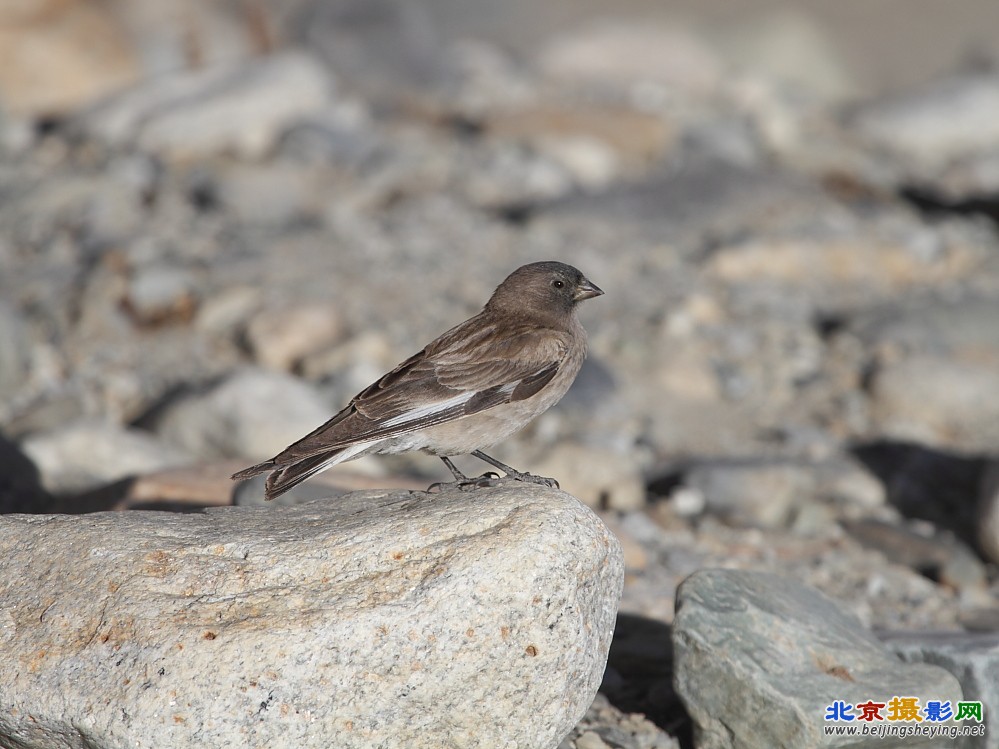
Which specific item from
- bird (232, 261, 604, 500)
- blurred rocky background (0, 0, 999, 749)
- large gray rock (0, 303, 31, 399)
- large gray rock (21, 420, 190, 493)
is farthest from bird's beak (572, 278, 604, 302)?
large gray rock (0, 303, 31, 399)

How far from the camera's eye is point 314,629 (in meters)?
3.93

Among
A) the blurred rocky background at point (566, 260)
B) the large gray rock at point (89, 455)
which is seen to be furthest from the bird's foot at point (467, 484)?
the large gray rock at point (89, 455)

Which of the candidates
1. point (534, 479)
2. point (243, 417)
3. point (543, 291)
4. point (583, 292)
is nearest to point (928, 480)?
point (583, 292)

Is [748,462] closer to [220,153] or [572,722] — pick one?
[572,722]

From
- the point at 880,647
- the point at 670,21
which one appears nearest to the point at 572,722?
the point at 880,647

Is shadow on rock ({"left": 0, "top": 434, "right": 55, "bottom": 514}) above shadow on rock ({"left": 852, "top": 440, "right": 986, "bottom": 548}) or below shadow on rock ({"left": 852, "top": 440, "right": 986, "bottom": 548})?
above

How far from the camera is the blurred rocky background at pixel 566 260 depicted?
7375 millimetres

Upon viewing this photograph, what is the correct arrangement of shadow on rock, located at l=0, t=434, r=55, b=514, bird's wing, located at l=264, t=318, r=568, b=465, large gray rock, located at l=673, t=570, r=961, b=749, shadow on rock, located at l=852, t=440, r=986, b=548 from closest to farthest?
large gray rock, located at l=673, t=570, r=961, b=749
bird's wing, located at l=264, t=318, r=568, b=465
shadow on rock, located at l=0, t=434, r=55, b=514
shadow on rock, located at l=852, t=440, r=986, b=548

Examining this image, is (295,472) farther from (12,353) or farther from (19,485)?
(12,353)

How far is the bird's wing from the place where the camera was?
16.5ft

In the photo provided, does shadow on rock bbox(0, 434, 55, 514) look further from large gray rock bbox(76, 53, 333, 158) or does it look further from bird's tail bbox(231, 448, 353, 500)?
large gray rock bbox(76, 53, 333, 158)

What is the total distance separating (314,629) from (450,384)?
5.44ft

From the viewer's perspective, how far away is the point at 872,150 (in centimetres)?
1600

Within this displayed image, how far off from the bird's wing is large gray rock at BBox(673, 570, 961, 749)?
115 centimetres
